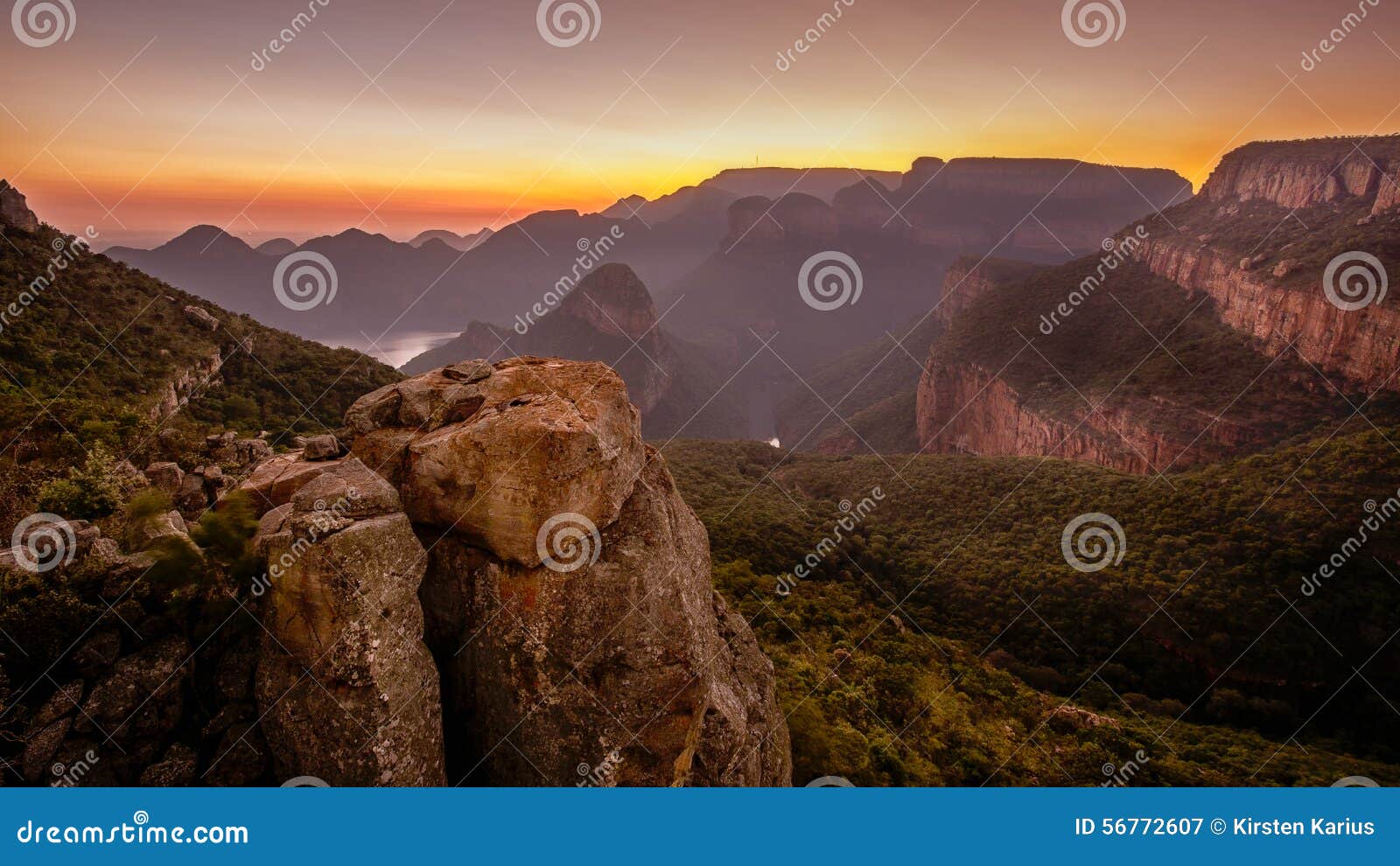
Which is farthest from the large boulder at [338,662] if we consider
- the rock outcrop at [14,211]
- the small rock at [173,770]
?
the rock outcrop at [14,211]

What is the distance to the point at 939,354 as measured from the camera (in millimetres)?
101812

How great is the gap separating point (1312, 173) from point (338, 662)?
11941 cm

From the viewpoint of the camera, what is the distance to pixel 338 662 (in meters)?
8.07

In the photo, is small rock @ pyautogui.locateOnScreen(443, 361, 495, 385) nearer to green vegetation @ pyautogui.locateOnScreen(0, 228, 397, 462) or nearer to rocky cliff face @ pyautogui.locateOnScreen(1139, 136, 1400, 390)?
green vegetation @ pyautogui.locateOnScreen(0, 228, 397, 462)

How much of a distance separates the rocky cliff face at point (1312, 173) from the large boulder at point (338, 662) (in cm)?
9562

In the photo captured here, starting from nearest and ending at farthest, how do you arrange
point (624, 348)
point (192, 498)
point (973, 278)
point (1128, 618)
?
point (192, 498)
point (1128, 618)
point (973, 278)
point (624, 348)

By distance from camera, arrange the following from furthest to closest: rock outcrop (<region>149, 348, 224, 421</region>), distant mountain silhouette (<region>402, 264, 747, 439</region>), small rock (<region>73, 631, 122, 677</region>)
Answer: distant mountain silhouette (<region>402, 264, 747, 439</region>), rock outcrop (<region>149, 348, 224, 421</region>), small rock (<region>73, 631, 122, 677</region>)

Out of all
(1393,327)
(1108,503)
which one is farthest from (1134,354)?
(1108,503)

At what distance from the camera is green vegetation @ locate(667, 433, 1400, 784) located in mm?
21500

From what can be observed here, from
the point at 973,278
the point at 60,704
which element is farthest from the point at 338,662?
the point at 973,278

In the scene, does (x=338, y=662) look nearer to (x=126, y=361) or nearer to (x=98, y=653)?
(x=98, y=653)

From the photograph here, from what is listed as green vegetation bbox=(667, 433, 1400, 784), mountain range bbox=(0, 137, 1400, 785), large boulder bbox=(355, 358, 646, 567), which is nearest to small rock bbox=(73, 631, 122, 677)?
mountain range bbox=(0, 137, 1400, 785)

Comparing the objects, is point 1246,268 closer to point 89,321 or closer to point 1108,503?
point 1108,503

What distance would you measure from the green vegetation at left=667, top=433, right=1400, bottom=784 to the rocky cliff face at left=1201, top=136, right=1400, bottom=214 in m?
47.9
